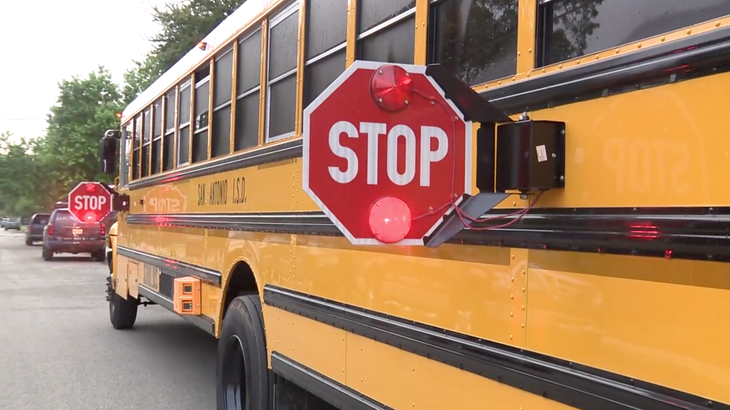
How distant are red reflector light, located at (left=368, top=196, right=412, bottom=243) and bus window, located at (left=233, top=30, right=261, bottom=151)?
2.27 meters

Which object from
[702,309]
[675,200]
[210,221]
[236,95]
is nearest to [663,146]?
[675,200]

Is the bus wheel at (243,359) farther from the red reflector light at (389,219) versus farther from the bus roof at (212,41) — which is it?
the red reflector light at (389,219)

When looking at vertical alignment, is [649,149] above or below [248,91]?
below

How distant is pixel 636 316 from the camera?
1655 mm

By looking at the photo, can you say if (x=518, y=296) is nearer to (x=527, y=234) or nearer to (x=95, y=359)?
(x=527, y=234)

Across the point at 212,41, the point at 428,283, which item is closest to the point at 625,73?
the point at 428,283

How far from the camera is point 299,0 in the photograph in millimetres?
3693

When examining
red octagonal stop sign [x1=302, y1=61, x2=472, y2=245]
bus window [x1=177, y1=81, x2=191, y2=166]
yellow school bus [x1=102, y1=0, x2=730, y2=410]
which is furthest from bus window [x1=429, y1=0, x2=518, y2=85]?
bus window [x1=177, y1=81, x2=191, y2=166]

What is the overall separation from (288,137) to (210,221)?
1.44m

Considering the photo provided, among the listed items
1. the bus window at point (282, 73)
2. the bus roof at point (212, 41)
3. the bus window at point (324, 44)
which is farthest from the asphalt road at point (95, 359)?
the bus window at point (324, 44)

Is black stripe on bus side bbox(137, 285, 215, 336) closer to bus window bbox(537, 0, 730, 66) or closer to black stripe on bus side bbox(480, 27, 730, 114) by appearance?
black stripe on bus side bbox(480, 27, 730, 114)

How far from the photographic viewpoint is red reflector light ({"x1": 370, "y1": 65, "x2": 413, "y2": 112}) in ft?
6.79

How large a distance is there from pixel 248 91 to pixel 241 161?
0.43 meters

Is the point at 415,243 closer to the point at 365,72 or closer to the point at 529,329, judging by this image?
the point at 529,329
